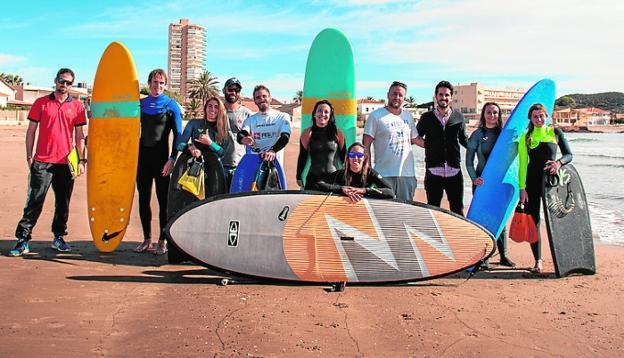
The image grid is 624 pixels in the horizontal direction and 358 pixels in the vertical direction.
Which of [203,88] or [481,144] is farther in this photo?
[203,88]

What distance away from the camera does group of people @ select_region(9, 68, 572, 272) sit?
4.21 metres

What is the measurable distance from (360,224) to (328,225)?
0.23 m

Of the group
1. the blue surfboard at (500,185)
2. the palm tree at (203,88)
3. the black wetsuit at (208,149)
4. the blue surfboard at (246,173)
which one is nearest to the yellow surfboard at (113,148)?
the black wetsuit at (208,149)

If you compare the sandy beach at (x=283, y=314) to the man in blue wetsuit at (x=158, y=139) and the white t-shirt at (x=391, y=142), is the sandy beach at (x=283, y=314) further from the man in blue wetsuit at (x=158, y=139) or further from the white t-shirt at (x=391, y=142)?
the white t-shirt at (x=391, y=142)

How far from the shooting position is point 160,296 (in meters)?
3.38

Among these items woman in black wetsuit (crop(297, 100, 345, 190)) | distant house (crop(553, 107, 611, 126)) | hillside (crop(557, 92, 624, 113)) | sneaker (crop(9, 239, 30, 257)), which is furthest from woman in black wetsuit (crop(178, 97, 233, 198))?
hillside (crop(557, 92, 624, 113))

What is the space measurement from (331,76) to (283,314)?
10.7ft

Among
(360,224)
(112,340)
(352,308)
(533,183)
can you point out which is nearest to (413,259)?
(360,224)

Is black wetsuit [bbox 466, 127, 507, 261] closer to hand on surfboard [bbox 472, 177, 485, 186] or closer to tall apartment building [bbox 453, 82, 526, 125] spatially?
hand on surfboard [bbox 472, 177, 485, 186]

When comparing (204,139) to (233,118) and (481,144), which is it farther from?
(481,144)

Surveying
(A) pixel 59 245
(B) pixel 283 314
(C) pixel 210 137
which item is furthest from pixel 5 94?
(B) pixel 283 314

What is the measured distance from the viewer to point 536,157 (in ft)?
13.9

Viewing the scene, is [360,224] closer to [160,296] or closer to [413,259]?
[413,259]

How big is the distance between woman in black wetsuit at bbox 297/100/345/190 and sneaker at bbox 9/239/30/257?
96.8 inches
